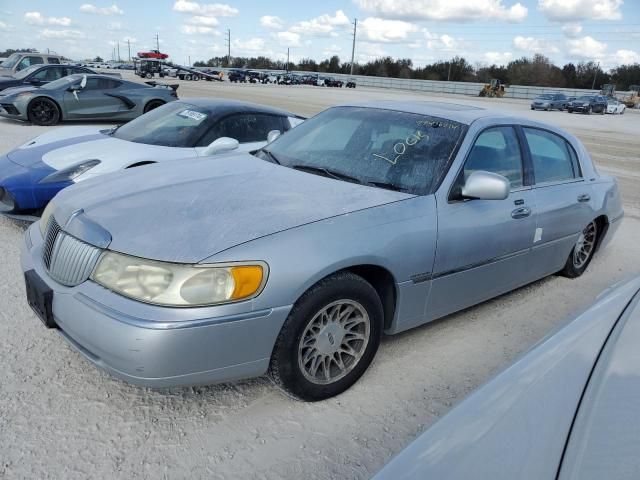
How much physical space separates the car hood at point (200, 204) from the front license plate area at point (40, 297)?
301mm

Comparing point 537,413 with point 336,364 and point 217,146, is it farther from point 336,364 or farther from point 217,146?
point 217,146

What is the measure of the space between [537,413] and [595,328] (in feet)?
1.65

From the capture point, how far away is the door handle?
11.6 feet

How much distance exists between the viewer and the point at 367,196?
295 centimetres

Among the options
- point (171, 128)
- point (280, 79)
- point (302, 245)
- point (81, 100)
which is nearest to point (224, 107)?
point (171, 128)

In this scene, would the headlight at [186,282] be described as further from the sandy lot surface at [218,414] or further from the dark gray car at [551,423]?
the dark gray car at [551,423]

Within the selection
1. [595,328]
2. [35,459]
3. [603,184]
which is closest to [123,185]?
[35,459]

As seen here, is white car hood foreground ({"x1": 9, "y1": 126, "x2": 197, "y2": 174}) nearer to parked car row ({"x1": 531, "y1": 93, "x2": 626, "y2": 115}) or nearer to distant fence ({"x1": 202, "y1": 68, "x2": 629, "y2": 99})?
parked car row ({"x1": 531, "y1": 93, "x2": 626, "y2": 115})

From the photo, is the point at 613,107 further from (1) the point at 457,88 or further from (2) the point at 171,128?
(2) the point at 171,128

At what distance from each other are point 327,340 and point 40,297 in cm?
140

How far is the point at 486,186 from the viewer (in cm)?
306

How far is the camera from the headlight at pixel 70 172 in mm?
4729

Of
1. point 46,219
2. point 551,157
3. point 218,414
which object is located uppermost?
point 551,157

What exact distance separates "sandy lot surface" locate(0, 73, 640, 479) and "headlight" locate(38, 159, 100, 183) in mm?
1375
